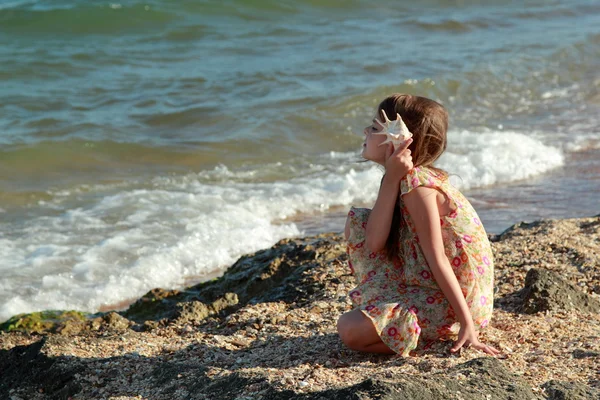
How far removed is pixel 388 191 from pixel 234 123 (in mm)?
7487

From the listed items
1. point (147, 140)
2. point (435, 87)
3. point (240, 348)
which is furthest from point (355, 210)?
point (435, 87)

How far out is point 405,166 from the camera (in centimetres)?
338

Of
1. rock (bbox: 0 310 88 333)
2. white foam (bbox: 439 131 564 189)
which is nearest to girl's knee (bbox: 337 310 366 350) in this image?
rock (bbox: 0 310 88 333)

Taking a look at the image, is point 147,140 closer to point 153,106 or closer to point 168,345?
point 153,106

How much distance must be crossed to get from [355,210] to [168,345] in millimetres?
1174

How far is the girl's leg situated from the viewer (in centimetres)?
343

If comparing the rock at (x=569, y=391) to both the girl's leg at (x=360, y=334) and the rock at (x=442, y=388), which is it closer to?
the rock at (x=442, y=388)

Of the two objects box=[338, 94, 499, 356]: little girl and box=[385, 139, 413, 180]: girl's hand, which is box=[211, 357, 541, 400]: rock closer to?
box=[338, 94, 499, 356]: little girl

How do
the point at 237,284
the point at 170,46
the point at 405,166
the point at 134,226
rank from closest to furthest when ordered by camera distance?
1. the point at 405,166
2. the point at 237,284
3. the point at 134,226
4. the point at 170,46

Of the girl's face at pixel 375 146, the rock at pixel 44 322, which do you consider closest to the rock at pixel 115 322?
the rock at pixel 44 322

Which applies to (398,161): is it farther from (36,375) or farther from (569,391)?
(36,375)

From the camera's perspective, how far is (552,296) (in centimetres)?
396

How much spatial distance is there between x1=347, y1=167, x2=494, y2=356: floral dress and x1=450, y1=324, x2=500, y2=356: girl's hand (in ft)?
0.30

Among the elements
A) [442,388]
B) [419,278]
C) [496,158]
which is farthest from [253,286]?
[496,158]
